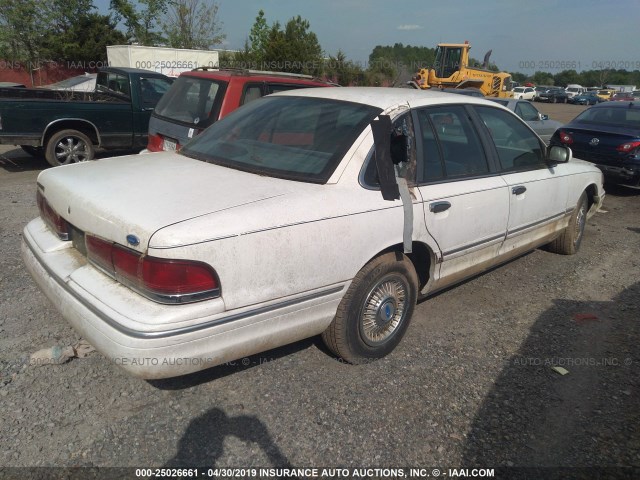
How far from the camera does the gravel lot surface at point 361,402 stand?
2557mm

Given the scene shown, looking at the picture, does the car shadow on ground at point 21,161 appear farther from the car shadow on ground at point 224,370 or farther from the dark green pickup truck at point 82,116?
the car shadow on ground at point 224,370

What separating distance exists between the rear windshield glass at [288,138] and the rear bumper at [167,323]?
785mm

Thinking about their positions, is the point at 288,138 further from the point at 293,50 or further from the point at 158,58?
the point at 293,50

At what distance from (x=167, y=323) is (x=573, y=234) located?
14.8 ft

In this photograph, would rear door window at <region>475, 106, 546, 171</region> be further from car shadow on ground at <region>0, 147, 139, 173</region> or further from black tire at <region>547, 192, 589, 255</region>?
car shadow on ground at <region>0, 147, 139, 173</region>

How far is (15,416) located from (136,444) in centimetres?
69

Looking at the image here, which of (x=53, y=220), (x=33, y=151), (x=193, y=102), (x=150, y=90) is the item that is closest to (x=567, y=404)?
(x=53, y=220)

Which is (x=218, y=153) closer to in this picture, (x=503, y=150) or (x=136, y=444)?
(x=136, y=444)

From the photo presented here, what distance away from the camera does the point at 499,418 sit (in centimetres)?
290

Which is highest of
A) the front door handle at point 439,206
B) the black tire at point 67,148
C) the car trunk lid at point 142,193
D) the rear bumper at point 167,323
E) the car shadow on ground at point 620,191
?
the car trunk lid at point 142,193

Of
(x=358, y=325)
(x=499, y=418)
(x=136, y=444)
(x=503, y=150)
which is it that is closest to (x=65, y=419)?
(x=136, y=444)

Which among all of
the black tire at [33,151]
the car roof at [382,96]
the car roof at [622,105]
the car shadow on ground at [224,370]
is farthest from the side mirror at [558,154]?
the black tire at [33,151]

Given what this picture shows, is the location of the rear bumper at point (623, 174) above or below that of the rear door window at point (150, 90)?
below

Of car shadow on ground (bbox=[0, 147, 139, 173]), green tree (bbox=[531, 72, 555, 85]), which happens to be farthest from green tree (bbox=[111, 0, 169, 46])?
green tree (bbox=[531, 72, 555, 85])
